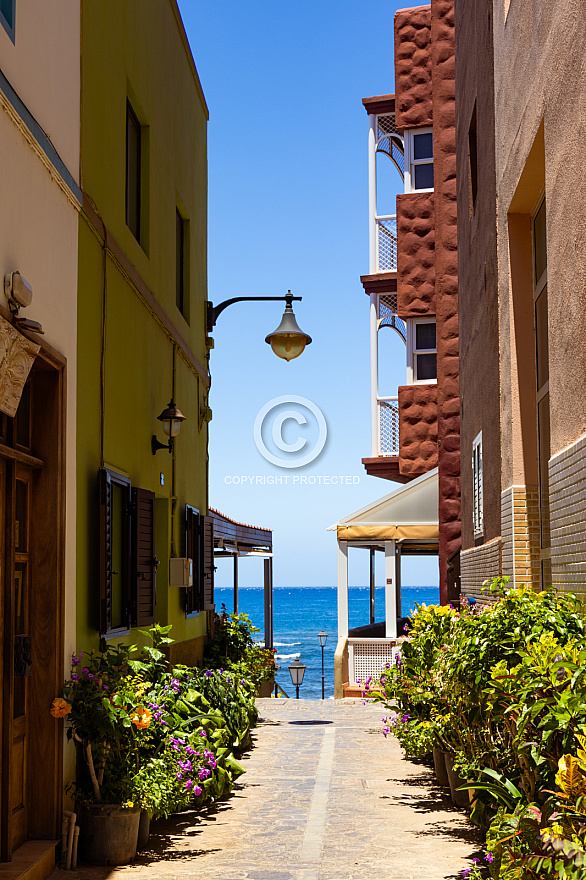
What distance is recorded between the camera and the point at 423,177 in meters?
19.4

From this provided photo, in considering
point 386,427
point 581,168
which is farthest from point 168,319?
point 386,427

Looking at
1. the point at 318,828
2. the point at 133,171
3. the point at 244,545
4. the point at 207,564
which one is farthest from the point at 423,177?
the point at 318,828

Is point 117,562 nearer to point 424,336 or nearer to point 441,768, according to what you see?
point 441,768

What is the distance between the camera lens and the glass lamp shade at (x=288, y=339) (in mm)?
12000

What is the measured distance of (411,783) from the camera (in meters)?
9.62

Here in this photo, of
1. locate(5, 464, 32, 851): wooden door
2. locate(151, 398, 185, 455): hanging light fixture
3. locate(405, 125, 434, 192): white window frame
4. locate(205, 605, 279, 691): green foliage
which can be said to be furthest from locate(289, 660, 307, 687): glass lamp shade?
locate(5, 464, 32, 851): wooden door

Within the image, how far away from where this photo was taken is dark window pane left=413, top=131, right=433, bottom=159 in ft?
64.1

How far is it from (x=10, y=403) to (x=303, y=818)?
4381mm

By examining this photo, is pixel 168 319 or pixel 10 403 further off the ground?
pixel 168 319

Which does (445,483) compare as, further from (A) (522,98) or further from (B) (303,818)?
(A) (522,98)

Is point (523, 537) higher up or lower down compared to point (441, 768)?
higher up

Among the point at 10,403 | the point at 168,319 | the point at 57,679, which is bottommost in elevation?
the point at 57,679

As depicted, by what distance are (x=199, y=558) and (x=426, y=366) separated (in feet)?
25.1

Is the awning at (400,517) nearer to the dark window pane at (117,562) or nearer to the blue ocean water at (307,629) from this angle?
the dark window pane at (117,562)
